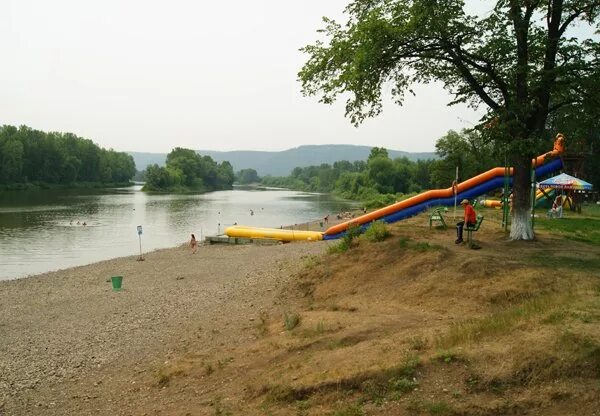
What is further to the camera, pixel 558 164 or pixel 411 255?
pixel 558 164

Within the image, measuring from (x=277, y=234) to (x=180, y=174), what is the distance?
437 feet

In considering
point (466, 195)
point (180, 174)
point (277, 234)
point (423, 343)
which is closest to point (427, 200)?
point (466, 195)

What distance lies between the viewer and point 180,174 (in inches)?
6447

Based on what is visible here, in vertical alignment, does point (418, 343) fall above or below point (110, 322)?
above

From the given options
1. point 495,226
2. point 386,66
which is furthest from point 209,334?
point 495,226

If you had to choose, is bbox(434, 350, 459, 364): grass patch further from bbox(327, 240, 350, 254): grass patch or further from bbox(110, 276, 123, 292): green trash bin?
bbox(110, 276, 123, 292): green trash bin

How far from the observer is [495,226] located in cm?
2200

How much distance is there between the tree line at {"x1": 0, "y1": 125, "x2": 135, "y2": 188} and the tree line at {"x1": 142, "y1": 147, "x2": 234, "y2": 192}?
51.4ft

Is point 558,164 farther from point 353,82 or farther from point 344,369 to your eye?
point 344,369

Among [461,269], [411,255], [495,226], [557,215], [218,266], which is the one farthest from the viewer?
[557,215]

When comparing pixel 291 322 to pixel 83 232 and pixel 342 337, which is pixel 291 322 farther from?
pixel 83 232

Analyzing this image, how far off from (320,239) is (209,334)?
22147 millimetres

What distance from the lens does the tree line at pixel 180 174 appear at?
148000 mm

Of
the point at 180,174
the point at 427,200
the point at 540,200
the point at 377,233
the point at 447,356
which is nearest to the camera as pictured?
the point at 447,356
